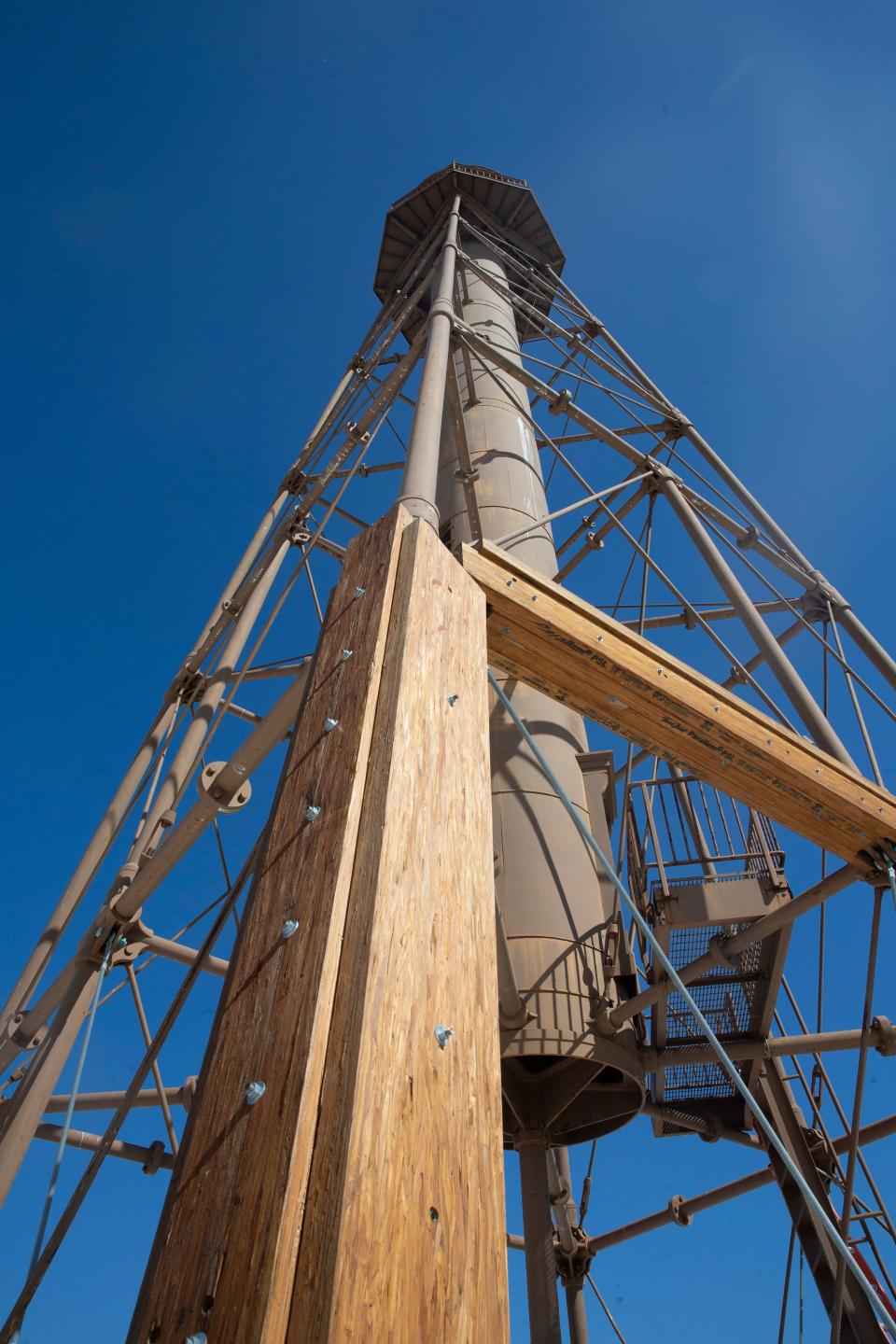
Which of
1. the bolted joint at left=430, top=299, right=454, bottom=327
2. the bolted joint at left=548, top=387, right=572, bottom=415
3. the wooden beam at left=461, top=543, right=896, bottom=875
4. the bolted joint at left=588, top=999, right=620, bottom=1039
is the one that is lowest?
the wooden beam at left=461, top=543, right=896, bottom=875

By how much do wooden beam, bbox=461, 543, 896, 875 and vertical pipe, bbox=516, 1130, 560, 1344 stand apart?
3564 mm

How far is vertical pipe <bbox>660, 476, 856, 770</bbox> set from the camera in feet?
14.8

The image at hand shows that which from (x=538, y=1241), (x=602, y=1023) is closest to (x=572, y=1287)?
(x=538, y=1241)

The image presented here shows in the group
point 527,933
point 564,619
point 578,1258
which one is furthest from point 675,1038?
point 564,619

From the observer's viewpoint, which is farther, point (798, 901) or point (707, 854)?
point (707, 854)

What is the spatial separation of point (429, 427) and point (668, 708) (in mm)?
1766

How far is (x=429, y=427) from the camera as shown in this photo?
4027 mm

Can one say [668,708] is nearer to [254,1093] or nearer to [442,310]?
[254,1093]

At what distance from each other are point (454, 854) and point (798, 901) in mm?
3666

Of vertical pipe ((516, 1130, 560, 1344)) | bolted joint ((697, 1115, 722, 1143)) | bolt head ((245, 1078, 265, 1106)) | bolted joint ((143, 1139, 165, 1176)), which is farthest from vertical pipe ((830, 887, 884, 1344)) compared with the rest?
bolted joint ((143, 1139, 165, 1176))

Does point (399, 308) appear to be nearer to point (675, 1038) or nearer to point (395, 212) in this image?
point (395, 212)

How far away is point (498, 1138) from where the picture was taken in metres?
1.52

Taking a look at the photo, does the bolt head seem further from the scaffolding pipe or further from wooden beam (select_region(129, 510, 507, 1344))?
the scaffolding pipe

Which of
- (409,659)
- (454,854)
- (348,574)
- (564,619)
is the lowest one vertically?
(454,854)
